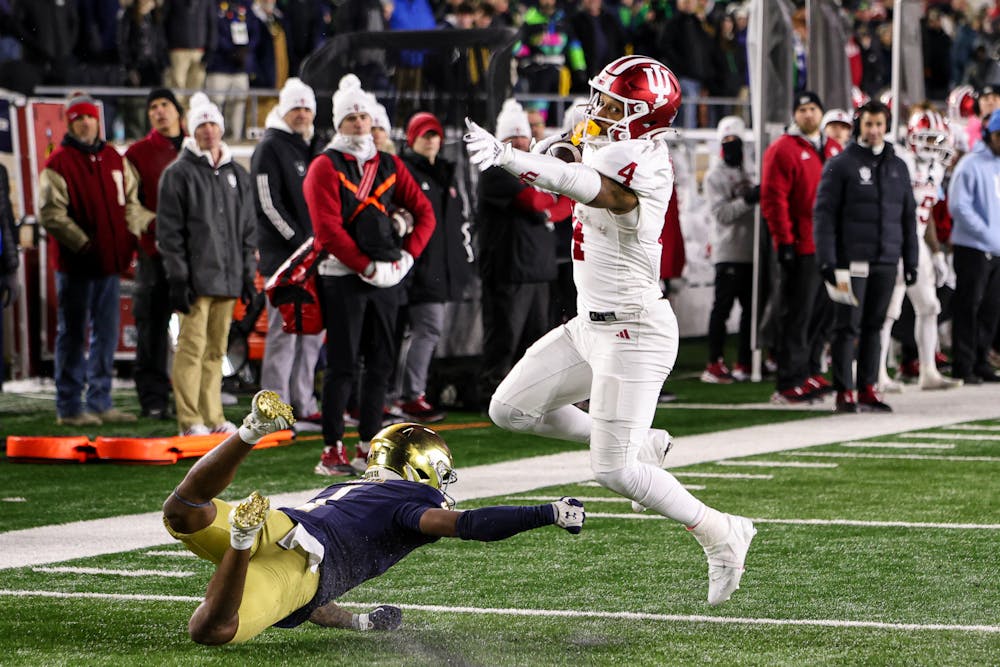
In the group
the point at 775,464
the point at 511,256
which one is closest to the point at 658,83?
the point at 775,464

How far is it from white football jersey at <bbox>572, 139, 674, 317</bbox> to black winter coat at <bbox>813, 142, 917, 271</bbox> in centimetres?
570

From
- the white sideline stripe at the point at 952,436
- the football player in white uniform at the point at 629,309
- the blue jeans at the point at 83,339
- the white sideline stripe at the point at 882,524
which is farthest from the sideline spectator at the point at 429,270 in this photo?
the football player in white uniform at the point at 629,309

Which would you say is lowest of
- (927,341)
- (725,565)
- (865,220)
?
(725,565)

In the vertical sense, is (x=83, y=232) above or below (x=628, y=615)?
above

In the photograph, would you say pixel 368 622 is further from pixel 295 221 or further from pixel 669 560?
pixel 295 221

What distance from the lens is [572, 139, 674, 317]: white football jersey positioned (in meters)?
6.14

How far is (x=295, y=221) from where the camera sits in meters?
11.1

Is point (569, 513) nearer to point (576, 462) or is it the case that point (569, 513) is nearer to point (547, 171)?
point (547, 171)

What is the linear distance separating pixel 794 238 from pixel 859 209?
112cm

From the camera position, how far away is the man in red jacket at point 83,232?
11.6 metres

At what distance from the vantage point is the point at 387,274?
9203 mm

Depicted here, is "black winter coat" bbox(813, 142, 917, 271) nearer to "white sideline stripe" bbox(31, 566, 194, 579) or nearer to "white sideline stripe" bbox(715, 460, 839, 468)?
"white sideline stripe" bbox(715, 460, 839, 468)

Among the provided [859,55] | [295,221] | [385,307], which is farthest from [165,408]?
[859,55]

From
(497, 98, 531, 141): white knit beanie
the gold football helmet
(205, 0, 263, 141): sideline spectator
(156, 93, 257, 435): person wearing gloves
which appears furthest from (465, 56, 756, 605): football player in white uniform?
(205, 0, 263, 141): sideline spectator
